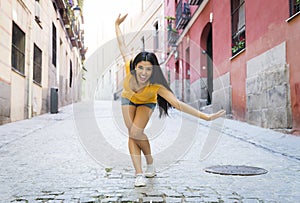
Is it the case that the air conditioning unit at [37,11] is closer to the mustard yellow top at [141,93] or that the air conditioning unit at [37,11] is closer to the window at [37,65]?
the window at [37,65]

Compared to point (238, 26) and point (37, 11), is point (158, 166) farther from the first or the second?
point (37, 11)

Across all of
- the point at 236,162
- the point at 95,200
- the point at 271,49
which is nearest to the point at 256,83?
the point at 271,49

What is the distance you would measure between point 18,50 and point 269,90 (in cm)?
655

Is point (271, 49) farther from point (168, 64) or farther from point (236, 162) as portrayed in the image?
point (168, 64)

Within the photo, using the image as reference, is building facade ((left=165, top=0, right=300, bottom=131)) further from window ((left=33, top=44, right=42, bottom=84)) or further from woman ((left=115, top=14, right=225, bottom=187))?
window ((left=33, top=44, right=42, bottom=84))

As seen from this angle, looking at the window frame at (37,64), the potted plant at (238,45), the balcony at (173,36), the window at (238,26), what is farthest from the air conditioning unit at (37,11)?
the balcony at (173,36)

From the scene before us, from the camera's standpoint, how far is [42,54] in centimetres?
1298

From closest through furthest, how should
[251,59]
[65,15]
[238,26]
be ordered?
1. [251,59]
2. [238,26]
3. [65,15]

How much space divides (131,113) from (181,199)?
936 mm

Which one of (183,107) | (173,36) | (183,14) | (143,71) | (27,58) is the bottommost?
(183,107)

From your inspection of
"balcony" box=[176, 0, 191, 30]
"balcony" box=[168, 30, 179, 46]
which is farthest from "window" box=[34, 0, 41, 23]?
"balcony" box=[168, 30, 179, 46]

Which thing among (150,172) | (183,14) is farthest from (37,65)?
(150,172)

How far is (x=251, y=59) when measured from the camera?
855 centimetres

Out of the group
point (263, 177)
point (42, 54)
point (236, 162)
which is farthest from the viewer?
point (42, 54)
